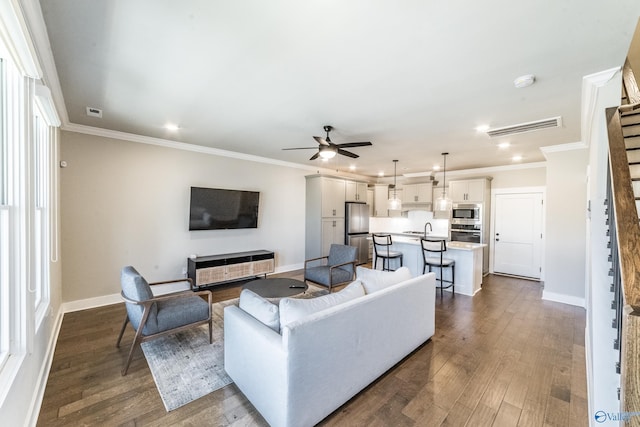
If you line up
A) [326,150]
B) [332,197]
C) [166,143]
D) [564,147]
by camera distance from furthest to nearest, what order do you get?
[332,197] < [166,143] < [564,147] < [326,150]

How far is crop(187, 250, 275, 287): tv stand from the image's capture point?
177 inches

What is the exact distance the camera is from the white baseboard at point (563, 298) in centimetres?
415

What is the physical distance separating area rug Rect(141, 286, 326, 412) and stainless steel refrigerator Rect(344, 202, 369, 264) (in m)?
4.43

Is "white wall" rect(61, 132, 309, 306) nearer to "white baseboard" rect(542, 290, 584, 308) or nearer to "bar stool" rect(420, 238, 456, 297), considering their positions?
"bar stool" rect(420, 238, 456, 297)

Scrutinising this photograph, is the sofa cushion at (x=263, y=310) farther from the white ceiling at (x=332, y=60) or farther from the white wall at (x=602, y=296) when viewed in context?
the white wall at (x=602, y=296)

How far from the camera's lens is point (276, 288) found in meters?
3.45

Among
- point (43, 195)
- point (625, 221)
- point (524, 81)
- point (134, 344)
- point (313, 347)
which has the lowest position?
point (134, 344)

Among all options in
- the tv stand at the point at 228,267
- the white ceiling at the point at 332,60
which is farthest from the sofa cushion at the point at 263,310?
the tv stand at the point at 228,267

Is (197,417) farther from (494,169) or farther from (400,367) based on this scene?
(494,169)

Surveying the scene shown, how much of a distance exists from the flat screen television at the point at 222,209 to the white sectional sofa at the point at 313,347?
121 inches

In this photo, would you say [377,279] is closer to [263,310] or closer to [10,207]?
[263,310]

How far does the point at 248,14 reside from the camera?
5.37ft

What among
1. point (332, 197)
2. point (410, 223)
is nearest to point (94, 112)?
point (332, 197)

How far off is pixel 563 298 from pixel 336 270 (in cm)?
386
